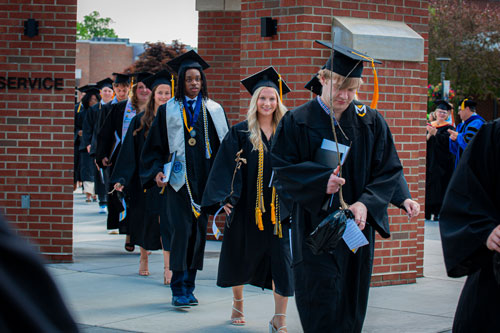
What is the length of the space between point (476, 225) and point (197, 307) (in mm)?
4006

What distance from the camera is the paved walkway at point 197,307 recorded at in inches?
247

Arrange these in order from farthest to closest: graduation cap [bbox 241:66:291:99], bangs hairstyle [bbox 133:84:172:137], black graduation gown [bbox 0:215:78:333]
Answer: bangs hairstyle [bbox 133:84:172:137]
graduation cap [bbox 241:66:291:99]
black graduation gown [bbox 0:215:78:333]

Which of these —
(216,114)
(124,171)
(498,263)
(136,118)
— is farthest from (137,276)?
(498,263)

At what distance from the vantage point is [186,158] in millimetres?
7105

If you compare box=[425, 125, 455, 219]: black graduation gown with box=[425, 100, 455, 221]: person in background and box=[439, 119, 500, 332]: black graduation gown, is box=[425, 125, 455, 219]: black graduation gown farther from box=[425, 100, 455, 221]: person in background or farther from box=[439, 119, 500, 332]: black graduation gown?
box=[439, 119, 500, 332]: black graduation gown

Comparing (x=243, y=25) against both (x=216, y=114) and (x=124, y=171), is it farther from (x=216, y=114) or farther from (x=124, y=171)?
(x=124, y=171)

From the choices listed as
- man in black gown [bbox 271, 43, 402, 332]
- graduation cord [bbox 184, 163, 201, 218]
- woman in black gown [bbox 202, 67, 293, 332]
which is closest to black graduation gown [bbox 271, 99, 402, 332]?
man in black gown [bbox 271, 43, 402, 332]

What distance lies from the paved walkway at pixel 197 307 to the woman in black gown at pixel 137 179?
0.35m

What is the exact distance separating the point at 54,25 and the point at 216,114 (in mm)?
2788

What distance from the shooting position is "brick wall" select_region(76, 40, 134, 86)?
2913 inches

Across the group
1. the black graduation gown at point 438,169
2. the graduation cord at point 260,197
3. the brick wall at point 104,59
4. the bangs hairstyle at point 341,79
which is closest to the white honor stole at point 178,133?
the graduation cord at point 260,197

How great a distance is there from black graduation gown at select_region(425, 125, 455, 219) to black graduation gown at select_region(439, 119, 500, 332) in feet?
38.5

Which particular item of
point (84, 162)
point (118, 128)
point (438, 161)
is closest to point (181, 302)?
point (118, 128)

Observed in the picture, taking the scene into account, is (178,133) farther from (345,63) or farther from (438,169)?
(438,169)
